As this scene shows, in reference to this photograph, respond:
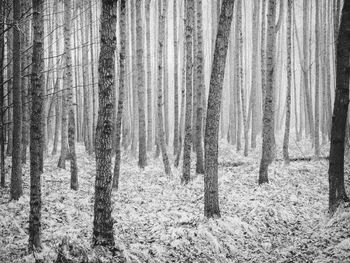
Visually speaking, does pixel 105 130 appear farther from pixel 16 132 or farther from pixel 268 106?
pixel 268 106

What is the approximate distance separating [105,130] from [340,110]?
4780 mm

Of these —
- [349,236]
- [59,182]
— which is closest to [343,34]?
[349,236]

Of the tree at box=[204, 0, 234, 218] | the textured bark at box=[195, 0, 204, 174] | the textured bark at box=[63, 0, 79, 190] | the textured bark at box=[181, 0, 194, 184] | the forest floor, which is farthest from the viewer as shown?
the textured bark at box=[195, 0, 204, 174]

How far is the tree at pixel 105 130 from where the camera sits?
14.7 ft

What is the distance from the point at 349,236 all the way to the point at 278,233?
1.51 meters

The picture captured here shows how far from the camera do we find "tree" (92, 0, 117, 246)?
4.49 m

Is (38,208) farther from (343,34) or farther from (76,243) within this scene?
(343,34)

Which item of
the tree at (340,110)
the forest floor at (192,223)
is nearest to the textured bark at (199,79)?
the forest floor at (192,223)

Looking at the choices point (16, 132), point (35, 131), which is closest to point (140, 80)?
point (16, 132)

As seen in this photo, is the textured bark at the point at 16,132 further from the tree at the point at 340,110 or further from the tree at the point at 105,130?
the tree at the point at 340,110

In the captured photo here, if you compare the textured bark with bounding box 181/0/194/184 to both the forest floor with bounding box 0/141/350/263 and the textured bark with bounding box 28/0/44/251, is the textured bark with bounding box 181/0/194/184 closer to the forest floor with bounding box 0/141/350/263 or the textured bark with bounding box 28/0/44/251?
the forest floor with bounding box 0/141/350/263

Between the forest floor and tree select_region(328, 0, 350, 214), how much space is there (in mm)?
458

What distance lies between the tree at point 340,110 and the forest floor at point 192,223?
46cm

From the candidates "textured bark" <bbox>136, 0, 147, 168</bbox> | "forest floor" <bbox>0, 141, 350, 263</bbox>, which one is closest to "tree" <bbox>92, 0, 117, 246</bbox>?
"forest floor" <bbox>0, 141, 350, 263</bbox>
